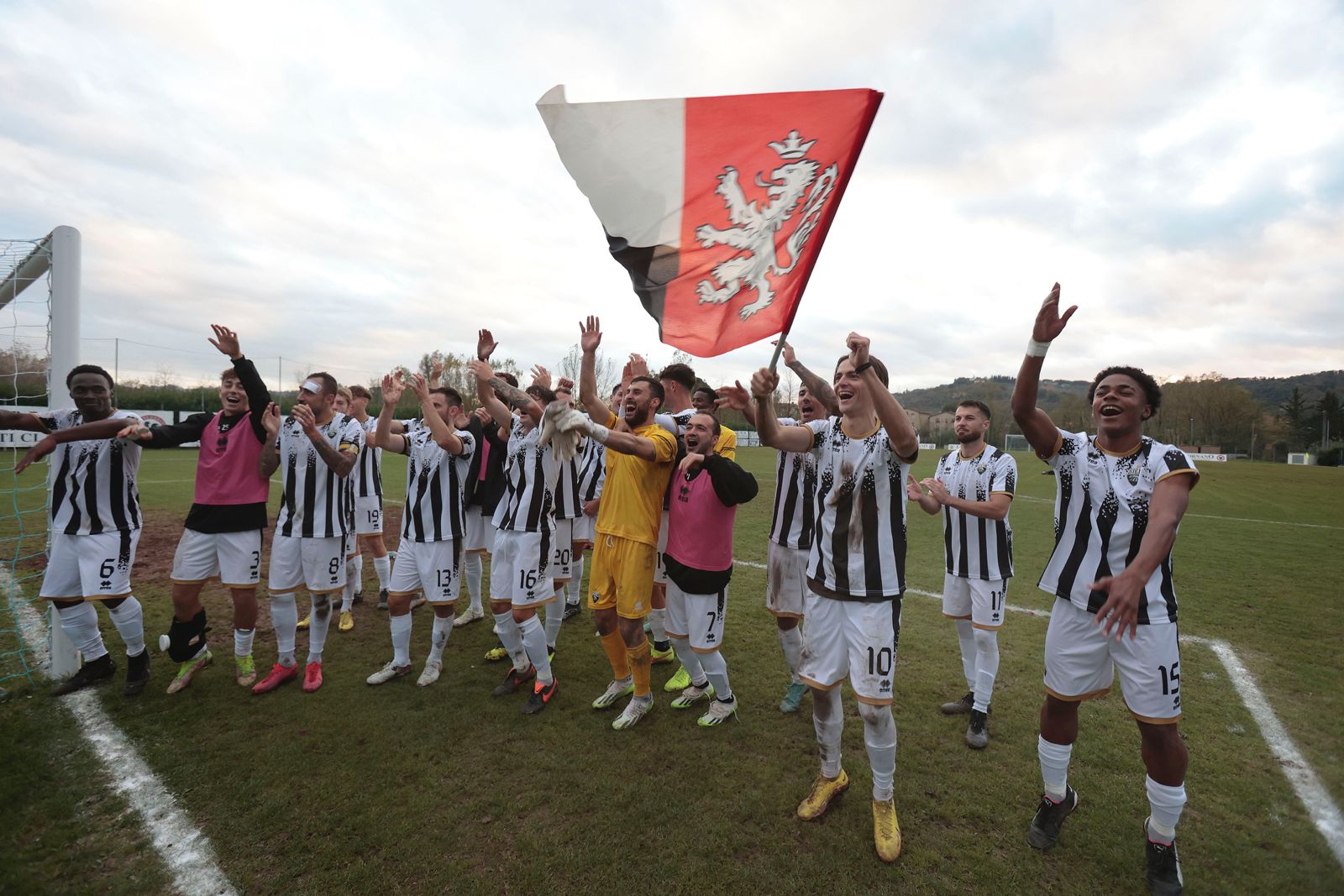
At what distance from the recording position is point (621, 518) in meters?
4.41

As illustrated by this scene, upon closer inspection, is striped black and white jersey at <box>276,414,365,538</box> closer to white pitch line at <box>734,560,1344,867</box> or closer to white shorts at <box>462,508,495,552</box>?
white shorts at <box>462,508,495,552</box>

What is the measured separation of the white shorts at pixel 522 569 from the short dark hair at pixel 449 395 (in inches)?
61.4

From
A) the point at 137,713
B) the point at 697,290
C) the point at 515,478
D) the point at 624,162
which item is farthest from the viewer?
the point at 515,478

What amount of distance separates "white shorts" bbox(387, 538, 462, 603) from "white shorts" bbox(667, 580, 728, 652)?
2.05 m

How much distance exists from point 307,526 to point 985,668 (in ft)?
18.3

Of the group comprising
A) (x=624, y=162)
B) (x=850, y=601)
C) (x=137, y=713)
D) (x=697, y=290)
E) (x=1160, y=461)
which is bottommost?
(x=137, y=713)

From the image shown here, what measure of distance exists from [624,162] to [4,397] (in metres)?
6.35

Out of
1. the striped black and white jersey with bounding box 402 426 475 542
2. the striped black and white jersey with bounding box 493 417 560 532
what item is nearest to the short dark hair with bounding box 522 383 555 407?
the striped black and white jersey with bounding box 493 417 560 532

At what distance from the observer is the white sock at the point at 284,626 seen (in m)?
4.94

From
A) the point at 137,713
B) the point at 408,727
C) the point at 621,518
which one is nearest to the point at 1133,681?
the point at 621,518

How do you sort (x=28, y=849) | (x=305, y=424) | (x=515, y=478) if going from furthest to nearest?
(x=515, y=478)
(x=305, y=424)
(x=28, y=849)

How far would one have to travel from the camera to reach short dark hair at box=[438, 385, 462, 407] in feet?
18.4

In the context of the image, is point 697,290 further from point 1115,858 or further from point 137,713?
point 137,713

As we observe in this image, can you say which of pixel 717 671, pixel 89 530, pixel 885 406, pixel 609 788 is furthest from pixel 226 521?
pixel 885 406
